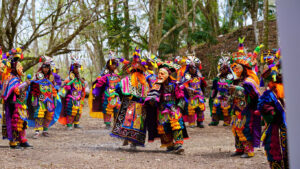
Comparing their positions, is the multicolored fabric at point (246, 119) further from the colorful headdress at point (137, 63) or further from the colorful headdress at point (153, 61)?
the colorful headdress at point (137, 63)

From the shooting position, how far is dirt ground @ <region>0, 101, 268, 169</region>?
6.76 meters

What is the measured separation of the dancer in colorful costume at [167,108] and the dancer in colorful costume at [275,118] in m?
2.85

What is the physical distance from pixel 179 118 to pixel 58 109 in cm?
442

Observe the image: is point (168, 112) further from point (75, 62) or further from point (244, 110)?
point (75, 62)

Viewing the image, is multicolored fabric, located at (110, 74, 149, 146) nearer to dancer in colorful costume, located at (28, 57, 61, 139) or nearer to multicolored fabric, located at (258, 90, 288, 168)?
dancer in colorful costume, located at (28, 57, 61, 139)

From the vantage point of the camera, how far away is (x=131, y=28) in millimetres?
18953

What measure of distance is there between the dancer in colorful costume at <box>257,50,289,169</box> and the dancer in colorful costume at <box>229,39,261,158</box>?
1702 mm

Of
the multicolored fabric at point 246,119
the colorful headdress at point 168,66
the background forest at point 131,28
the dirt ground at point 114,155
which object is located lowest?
the dirt ground at point 114,155

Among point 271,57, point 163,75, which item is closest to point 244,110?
point 163,75

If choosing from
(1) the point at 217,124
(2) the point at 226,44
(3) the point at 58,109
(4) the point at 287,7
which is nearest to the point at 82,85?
(3) the point at 58,109

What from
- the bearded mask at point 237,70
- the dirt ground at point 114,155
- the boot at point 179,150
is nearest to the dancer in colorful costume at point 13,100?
the dirt ground at point 114,155

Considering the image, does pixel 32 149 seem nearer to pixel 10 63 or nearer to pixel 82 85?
pixel 10 63

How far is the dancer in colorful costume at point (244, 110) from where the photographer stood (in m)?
7.08

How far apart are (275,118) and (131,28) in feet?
47.5
